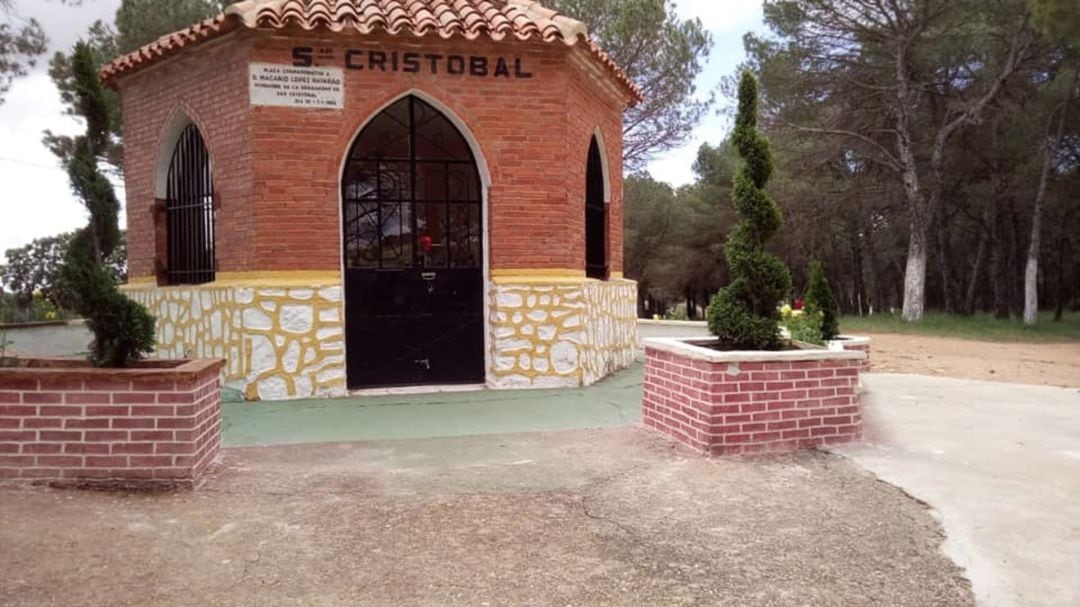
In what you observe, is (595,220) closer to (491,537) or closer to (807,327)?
(807,327)

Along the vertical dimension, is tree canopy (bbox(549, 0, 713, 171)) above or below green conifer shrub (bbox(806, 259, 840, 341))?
above

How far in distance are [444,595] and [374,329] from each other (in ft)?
17.9

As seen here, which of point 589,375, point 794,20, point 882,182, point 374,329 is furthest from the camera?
point 882,182

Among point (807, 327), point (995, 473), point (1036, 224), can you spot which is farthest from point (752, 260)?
point (1036, 224)

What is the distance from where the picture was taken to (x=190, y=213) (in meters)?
9.38

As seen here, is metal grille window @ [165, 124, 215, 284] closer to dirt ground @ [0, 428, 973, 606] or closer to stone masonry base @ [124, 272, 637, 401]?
stone masonry base @ [124, 272, 637, 401]

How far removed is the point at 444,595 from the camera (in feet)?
10.5

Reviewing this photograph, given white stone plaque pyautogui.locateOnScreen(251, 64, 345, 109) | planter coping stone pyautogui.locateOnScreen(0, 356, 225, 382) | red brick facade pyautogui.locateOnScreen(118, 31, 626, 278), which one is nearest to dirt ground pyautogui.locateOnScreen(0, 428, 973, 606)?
planter coping stone pyautogui.locateOnScreen(0, 356, 225, 382)

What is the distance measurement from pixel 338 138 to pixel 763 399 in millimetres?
4991

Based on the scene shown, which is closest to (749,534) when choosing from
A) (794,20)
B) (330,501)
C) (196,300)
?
(330,501)

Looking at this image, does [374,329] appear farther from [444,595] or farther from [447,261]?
[444,595]

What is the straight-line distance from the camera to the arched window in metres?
10.3

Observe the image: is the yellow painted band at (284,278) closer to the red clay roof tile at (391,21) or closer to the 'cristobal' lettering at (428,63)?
the 'cristobal' lettering at (428,63)

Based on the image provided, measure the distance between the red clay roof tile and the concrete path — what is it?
4967 millimetres
